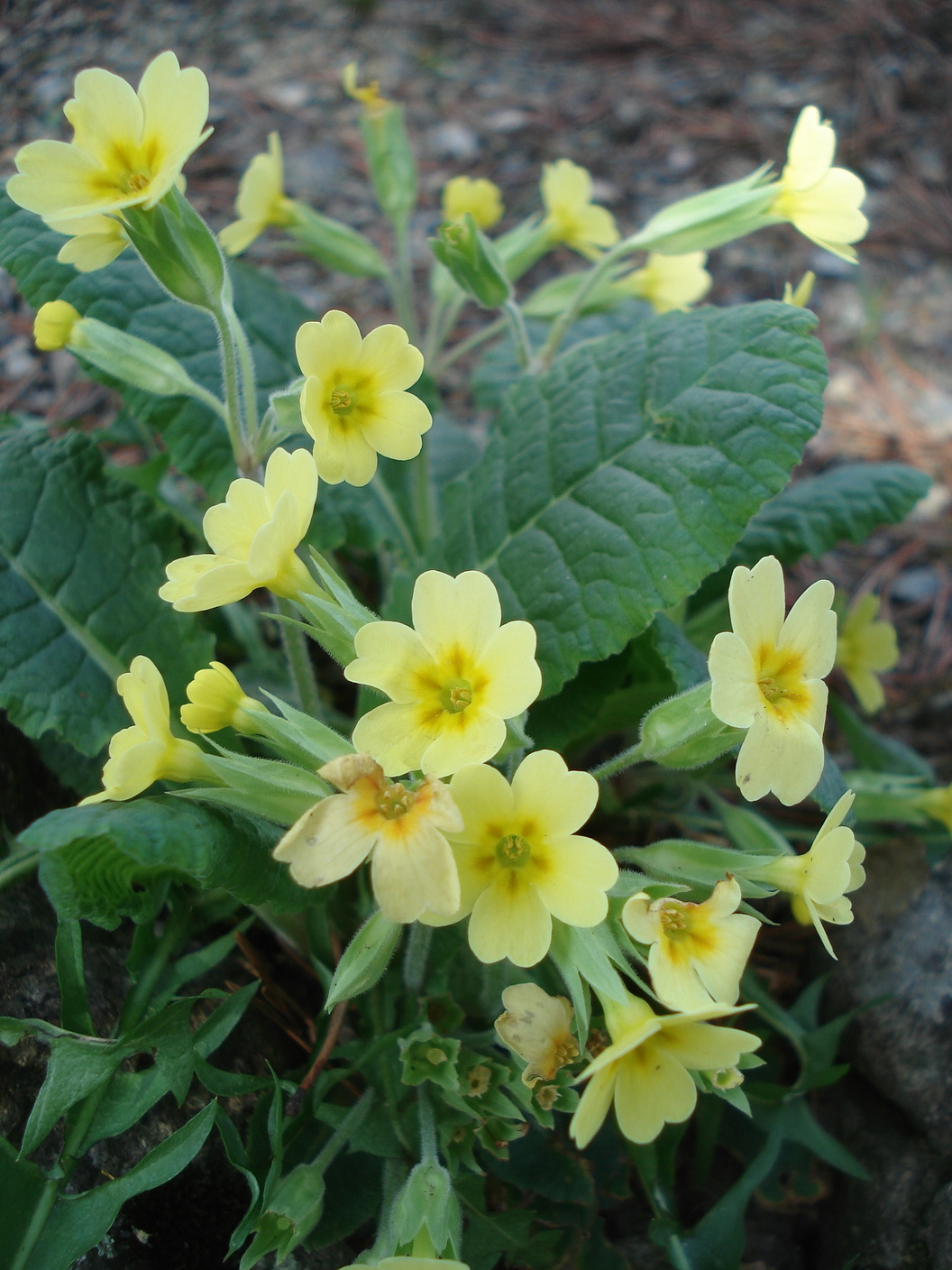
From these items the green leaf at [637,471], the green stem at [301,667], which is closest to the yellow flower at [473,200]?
the green leaf at [637,471]

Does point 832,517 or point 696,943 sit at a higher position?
point 696,943

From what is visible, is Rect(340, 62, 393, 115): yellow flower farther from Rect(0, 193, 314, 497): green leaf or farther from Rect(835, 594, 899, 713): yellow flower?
Rect(835, 594, 899, 713): yellow flower

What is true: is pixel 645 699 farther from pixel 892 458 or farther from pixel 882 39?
pixel 882 39

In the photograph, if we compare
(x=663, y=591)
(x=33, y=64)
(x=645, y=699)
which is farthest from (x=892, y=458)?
(x=33, y=64)

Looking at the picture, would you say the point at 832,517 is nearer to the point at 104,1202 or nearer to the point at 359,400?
the point at 359,400

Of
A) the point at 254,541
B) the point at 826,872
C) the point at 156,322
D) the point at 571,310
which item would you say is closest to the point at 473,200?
the point at 571,310

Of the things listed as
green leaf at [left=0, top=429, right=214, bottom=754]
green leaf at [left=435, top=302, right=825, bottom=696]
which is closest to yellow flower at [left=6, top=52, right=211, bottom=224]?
green leaf at [left=0, top=429, right=214, bottom=754]
